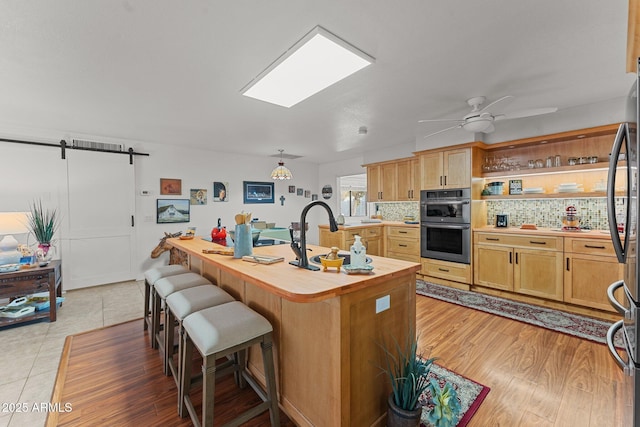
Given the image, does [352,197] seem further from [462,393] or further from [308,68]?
[462,393]

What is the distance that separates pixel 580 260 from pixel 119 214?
6.67m

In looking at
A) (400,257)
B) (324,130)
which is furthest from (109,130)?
(400,257)

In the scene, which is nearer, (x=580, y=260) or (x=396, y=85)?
(x=396, y=85)

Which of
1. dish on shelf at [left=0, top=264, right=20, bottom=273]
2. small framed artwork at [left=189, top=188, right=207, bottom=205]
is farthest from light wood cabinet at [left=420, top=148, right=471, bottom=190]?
dish on shelf at [left=0, top=264, right=20, bottom=273]

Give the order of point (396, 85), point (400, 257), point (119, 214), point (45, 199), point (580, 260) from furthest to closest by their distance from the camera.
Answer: point (400, 257)
point (119, 214)
point (45, 199)
point (580, 260)
point (396, 85)

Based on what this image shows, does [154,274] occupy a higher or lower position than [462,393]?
higher

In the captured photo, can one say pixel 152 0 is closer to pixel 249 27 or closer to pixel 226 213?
pixel 249 27

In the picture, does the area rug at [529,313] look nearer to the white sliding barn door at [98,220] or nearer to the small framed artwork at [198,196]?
the small framed artwork at [198,196]

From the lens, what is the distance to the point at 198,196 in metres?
5.49

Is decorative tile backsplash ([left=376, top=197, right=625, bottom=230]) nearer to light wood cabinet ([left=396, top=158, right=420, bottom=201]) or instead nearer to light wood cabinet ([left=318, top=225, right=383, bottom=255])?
light wood cabinet ([left=396, top=158, right=420, bottom=201])

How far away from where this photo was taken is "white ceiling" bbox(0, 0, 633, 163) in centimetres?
161

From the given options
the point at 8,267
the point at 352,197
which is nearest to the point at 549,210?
the point at 352,197

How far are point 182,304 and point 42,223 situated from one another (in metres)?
3.24

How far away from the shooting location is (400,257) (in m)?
4.93
